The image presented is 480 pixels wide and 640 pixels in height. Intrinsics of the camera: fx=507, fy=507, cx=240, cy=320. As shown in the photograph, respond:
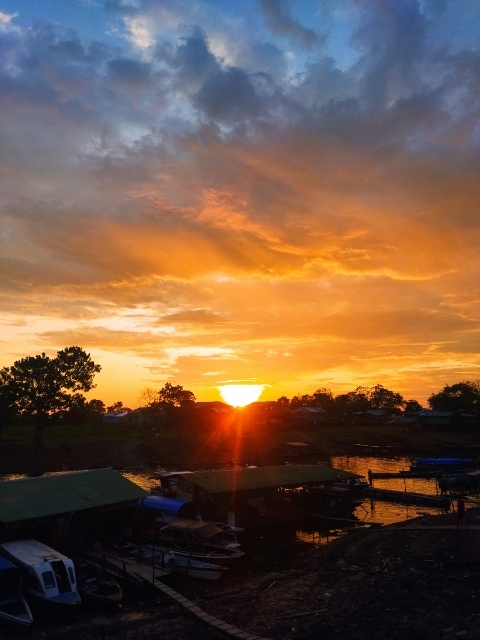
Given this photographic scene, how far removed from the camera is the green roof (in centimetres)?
2686

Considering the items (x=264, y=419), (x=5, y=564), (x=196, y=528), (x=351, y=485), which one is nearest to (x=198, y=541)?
(x=196, y=528)

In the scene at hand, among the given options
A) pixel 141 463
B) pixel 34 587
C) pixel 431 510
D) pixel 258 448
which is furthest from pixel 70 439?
pixel 34 587

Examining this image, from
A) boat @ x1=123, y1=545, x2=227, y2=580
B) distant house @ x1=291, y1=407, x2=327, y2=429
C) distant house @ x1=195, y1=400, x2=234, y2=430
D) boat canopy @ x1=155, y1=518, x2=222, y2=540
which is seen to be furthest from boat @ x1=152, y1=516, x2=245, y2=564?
distant house @ x1=291, y1=407, x2=327, y2=429

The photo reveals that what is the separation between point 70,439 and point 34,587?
2678 inches

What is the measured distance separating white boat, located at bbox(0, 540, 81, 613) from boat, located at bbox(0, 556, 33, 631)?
0.54 metres

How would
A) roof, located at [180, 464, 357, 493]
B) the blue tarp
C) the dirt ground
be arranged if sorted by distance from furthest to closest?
roof, located at [180, 464, 357, 493] → the blue tarp → the dirt ground

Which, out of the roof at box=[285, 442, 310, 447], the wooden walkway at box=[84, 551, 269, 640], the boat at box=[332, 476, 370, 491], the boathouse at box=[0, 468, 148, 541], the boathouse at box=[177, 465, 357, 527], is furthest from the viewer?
the roof at box=[285, 442, 310, 447]

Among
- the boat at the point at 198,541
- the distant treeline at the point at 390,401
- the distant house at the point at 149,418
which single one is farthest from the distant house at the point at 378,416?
the boat at the point at 198,541

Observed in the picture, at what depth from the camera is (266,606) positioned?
72.8ft

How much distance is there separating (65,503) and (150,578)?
21.7 ft

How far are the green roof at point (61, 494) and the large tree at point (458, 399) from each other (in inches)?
4356

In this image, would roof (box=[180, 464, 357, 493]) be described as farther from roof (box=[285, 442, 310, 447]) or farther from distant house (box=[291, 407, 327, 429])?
distant house (box=[291, 407, 327, 429])

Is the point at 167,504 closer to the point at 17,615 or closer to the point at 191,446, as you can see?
the point at 17,615

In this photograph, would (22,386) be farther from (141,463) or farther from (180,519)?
(180,519)
